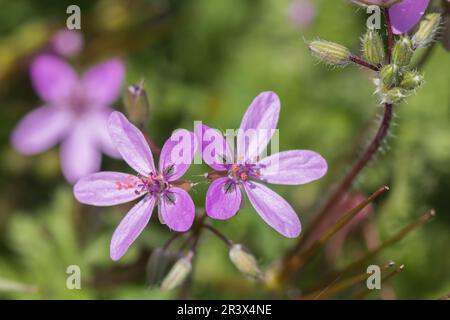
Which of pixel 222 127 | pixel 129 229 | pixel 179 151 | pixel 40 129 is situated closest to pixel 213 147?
pixel 179 151

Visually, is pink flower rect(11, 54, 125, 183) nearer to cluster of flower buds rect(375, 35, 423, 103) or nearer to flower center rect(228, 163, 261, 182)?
flower center rect(228, 163, 261, 182)

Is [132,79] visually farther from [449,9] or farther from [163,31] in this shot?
[449,9]

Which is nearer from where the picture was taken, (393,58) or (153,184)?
(393,58)

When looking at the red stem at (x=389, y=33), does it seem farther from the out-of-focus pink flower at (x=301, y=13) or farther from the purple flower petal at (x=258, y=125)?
the out-of-focus pink flower at (x=301, y=13)

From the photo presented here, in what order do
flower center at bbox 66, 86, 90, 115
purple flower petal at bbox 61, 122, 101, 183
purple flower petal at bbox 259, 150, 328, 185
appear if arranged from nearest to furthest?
purple flower petal at bbox 259, 150, 328, 185 → purple flower petal at bbox 61, 122, 101, 183 → flower center at bbox 66, 86, 90, 115

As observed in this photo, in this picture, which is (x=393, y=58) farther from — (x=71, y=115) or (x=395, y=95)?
(x=71, y=115)

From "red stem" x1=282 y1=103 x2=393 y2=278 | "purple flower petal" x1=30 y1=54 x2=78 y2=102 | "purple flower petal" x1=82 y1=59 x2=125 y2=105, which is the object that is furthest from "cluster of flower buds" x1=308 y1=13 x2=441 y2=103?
"purple flower petal" x1=30 y1=54 x2=78 y2=102
